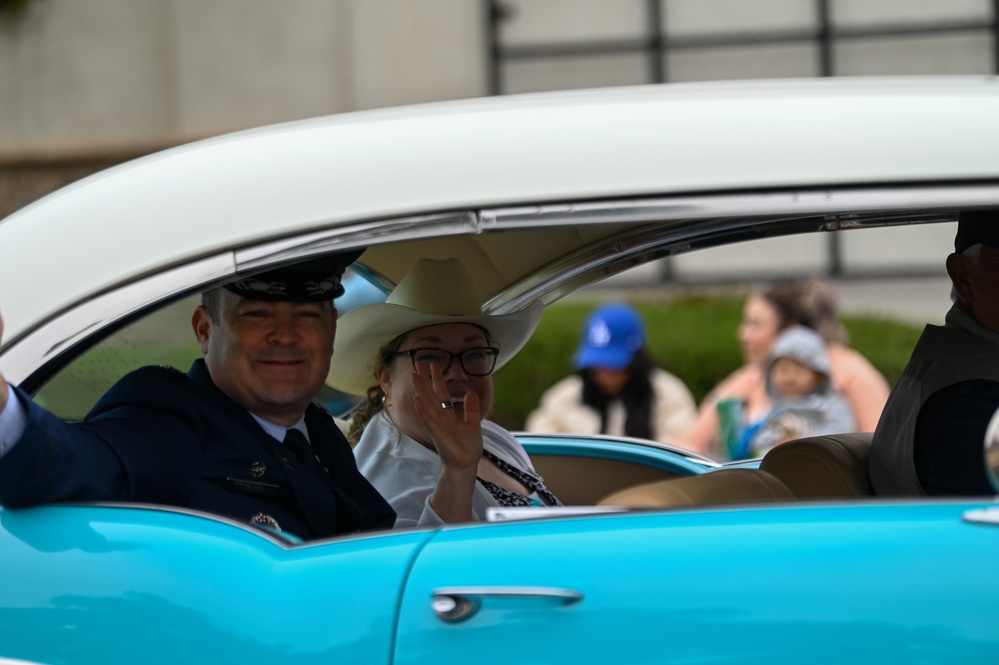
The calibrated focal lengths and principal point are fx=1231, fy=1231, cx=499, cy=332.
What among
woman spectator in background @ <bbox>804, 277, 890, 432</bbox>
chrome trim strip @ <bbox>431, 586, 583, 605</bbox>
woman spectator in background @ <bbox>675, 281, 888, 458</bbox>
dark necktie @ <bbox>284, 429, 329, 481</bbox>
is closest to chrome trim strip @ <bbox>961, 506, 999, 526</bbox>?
chrome trim strip @ <bbox>431, 586, 583, 605</bbox>

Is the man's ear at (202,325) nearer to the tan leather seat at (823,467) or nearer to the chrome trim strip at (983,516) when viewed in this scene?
the tan leather seat at (823,467)

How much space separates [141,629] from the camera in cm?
173

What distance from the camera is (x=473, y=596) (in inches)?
65.4

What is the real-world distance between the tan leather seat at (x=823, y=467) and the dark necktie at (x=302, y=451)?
3.02ft

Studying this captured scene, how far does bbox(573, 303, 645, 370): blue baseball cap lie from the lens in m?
6.05

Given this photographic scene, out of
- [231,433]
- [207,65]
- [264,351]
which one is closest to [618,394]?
[264,351]

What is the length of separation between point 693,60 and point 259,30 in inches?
161

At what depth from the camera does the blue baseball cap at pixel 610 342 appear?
19.9 ft

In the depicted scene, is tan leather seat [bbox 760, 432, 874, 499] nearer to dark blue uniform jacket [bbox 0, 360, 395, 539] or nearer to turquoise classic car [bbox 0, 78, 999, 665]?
turquoise classic car [bbox 0, 78, 999, 665]

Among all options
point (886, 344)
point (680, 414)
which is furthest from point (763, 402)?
point (886, 344)

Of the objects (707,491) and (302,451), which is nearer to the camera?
(707,491)

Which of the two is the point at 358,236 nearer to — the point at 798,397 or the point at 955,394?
the point at 955,394

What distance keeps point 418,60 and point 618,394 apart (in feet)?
20.8

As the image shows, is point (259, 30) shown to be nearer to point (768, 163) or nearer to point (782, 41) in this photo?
point (782, 41)
